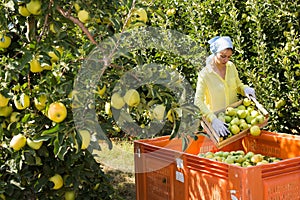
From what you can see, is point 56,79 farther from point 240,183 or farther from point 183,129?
point 240,183

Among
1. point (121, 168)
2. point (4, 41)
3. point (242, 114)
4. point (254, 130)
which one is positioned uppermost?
point (4, 41)

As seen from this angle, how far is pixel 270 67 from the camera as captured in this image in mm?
4059

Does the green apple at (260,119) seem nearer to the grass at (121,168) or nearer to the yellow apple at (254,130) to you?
the yellow apple at (254,130)

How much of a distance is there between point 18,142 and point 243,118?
186 cm

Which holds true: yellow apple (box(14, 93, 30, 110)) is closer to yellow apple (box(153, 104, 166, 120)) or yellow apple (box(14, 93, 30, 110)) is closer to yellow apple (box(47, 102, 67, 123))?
yellow apple (box(47, 102, 67, 123))

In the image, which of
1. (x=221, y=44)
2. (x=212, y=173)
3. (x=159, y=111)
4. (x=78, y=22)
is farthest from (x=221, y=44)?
(x=78, y=22)

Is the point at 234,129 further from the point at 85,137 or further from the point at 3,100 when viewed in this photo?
the point at 3,100

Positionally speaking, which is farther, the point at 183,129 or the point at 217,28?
the point at 217,28

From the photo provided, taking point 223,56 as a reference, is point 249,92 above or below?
below

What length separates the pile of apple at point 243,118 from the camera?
3307mm

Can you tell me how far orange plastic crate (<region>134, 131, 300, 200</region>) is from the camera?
96.3 inches

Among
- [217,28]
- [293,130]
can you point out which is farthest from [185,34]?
[293,130]

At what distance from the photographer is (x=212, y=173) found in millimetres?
2611

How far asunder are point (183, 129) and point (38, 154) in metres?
0.69
